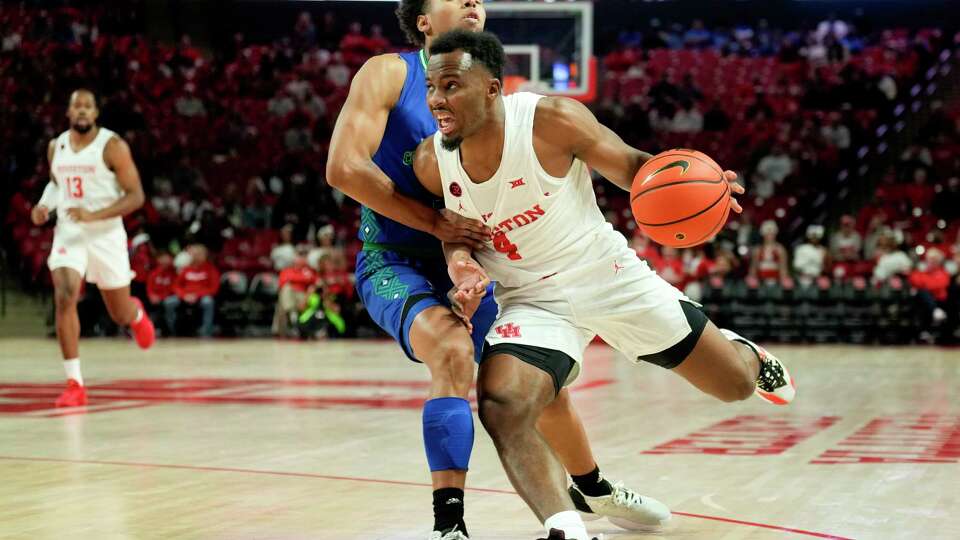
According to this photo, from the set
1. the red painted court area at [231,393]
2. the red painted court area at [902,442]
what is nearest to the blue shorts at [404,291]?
the red painted court area at [902,442]

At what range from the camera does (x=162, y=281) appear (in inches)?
671

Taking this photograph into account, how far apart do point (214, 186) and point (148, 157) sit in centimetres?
116

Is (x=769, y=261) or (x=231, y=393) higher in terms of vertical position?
(x=769, y=261)

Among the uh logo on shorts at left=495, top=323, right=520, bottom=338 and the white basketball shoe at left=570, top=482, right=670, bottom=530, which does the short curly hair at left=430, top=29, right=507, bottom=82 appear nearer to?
the uh logo on shorts at left=495, top=323, right=520, bottom=338

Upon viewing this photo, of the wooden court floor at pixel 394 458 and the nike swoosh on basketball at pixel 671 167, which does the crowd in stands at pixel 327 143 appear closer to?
the wooden court floor at pixel 394 458

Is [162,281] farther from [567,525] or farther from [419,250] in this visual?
[567,525]

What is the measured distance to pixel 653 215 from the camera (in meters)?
3.82

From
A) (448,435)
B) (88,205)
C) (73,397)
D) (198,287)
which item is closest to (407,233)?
(448,435)

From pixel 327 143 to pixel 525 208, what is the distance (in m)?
17.0

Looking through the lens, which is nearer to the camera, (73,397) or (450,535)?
(450,535)

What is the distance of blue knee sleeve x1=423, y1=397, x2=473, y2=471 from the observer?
3596 mm

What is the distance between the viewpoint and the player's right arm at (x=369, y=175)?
13.2ft

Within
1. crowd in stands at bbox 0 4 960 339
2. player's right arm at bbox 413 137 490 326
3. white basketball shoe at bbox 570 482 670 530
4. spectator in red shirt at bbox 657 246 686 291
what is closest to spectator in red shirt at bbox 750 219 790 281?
crowd in stands at bbox 0 4 960 339

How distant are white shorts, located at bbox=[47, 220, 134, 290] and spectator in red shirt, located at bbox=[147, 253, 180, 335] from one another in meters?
8.24
